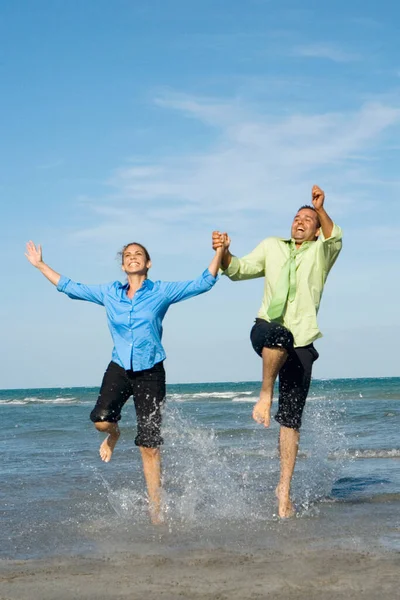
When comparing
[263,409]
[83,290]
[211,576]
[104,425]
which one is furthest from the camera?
[83,290]

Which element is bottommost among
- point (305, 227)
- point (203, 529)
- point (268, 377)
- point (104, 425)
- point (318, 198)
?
point (203, 529)

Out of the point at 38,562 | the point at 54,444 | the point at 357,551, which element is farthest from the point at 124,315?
the point at 54,444

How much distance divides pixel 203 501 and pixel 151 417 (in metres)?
1.22

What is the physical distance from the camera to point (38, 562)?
181 inches

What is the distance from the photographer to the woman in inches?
230

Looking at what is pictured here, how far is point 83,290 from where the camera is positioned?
20.2ft

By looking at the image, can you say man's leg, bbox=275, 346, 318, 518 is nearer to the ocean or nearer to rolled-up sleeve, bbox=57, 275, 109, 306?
the ocean

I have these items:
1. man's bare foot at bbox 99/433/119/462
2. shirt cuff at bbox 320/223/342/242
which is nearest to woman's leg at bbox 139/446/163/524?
man's bare foot at bbox 99/433/119/462

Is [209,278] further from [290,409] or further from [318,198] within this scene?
[290,409]

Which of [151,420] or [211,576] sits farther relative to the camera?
[151,420]

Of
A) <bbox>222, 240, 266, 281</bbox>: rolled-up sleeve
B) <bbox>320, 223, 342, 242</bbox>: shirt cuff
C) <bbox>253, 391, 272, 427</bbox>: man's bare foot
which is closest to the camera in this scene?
<bbox>253, 391, 272, 427</bbox>: man's bare foot

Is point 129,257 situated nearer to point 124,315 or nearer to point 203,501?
point 124,315

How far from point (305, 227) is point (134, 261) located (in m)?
1.36

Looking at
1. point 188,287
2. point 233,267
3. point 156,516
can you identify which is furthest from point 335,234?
point 156,516
